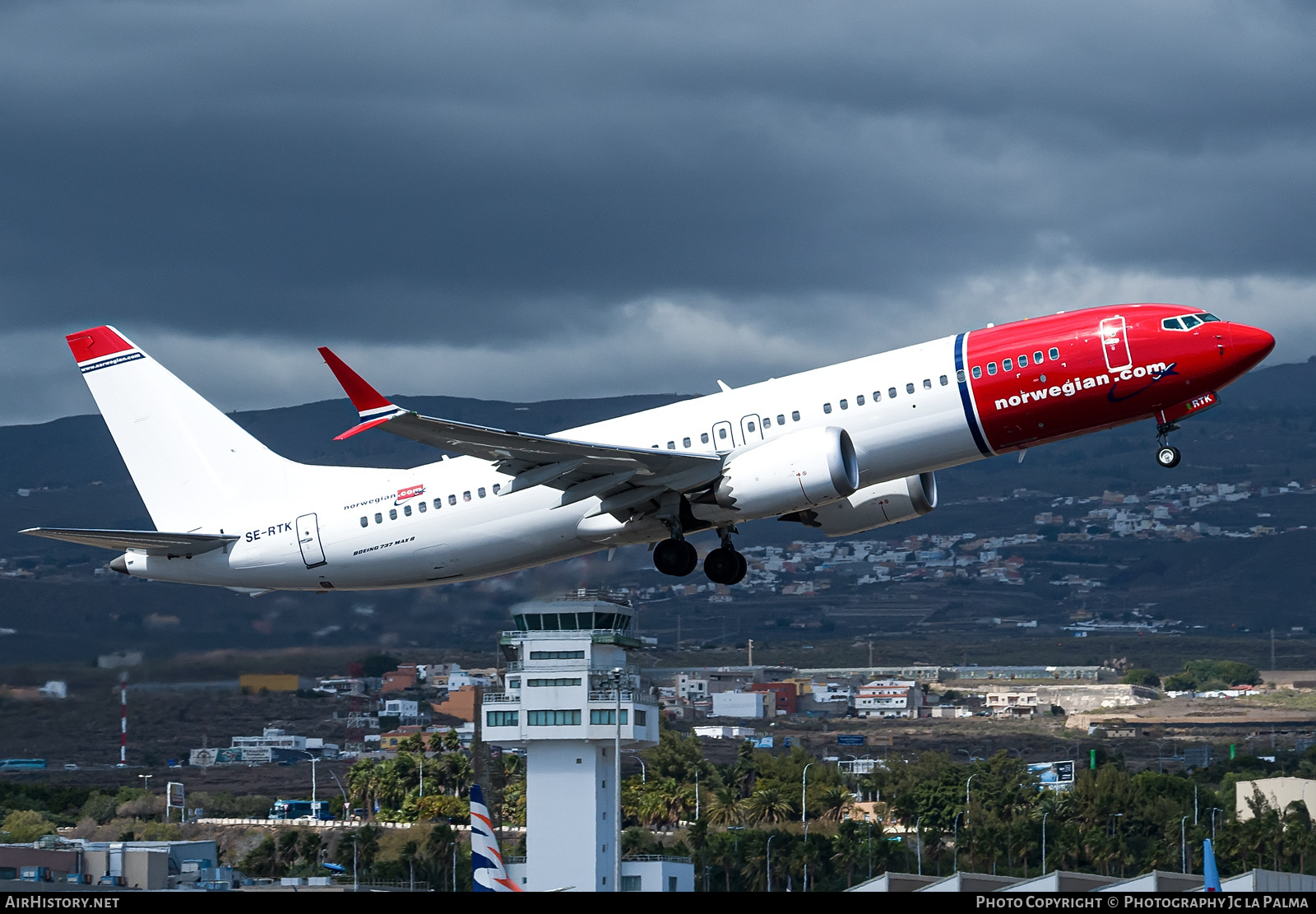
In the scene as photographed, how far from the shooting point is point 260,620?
50656 mm

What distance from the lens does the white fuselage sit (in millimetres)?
40469

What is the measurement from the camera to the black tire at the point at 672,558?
41.9m

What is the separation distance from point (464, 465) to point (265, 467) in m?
6.31

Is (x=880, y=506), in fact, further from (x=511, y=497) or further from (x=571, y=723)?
(x=571, y=723)

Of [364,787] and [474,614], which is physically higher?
[474,614]

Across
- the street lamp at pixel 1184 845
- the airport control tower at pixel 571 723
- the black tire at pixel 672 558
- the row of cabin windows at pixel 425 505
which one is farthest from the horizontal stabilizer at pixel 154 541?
the street lamp at pixel 1184 845

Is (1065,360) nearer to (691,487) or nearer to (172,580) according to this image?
(691,487)

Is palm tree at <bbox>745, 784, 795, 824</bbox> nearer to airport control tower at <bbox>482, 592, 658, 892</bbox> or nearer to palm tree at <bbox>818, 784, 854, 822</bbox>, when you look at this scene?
palm tree at <bbox>818, 784, 854, 822</bbox>

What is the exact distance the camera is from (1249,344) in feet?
132

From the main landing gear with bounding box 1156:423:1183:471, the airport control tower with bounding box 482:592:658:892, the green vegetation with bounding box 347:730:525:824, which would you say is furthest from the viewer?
the green vegetation with bounding box 347:730:525:824

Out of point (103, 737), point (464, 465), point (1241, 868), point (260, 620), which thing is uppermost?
point (464, 465)

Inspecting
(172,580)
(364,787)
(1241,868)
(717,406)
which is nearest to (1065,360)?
(717,406)

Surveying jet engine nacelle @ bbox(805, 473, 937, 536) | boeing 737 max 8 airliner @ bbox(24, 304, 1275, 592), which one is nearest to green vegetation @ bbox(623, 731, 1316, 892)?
jet engine nacelle @ bbox(805, 473, 937, 536)

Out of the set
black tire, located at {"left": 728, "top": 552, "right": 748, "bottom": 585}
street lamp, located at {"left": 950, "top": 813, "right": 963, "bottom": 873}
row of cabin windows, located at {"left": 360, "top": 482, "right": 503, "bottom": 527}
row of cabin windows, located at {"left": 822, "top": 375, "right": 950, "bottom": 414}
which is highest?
row of cabin windows, located at {"left": 822, "top": 375, "right": 950, "bottom": 414}
